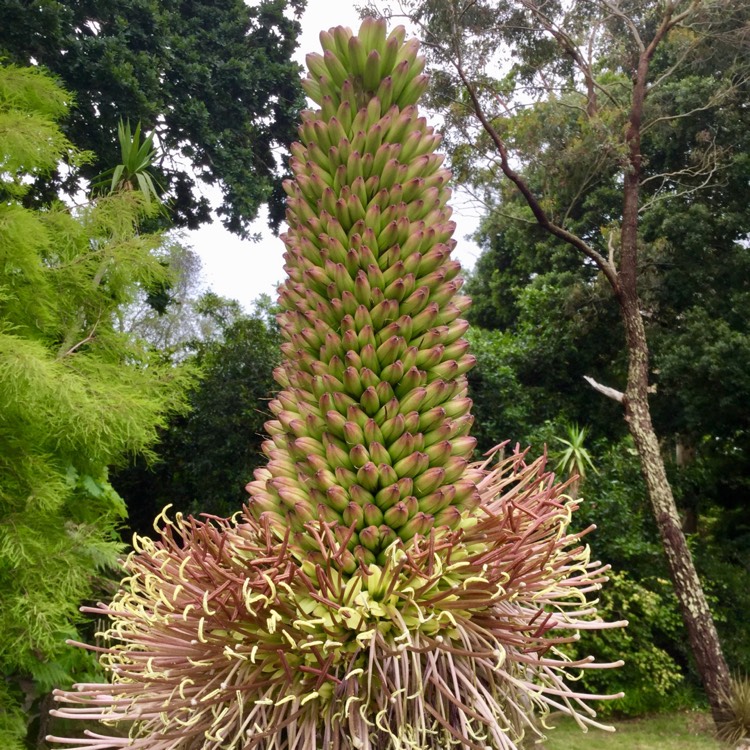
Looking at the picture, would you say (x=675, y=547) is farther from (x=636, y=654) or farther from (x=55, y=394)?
(x=55, y=394)

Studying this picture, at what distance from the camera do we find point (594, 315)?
617 inches

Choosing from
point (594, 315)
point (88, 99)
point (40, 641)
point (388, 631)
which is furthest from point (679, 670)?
point (88, 99)

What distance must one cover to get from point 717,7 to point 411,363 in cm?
1407

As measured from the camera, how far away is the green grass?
9.29m

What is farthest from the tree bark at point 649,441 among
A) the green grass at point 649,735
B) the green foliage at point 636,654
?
the green foliage at point 636,654

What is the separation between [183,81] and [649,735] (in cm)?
1410

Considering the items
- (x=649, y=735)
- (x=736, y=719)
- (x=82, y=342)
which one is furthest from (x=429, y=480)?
(x=649, y=735)

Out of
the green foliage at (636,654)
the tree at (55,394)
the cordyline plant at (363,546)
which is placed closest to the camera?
the cordyline plant at (363,546)

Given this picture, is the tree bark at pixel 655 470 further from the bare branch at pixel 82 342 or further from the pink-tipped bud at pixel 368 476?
the pink-tipped bud at pixel 368 476

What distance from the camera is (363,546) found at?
873 mm

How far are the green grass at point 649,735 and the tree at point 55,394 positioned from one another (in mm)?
7127

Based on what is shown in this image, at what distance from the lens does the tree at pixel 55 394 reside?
3.91 meters

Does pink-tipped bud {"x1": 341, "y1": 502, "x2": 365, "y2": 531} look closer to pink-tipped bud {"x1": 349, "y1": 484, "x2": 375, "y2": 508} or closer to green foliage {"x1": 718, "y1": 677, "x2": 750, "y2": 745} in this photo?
pink-tipped bud {"x1": 349, "y1": 484, "x2": 375, "y2": 508}

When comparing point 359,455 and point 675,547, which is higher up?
point 675,547
